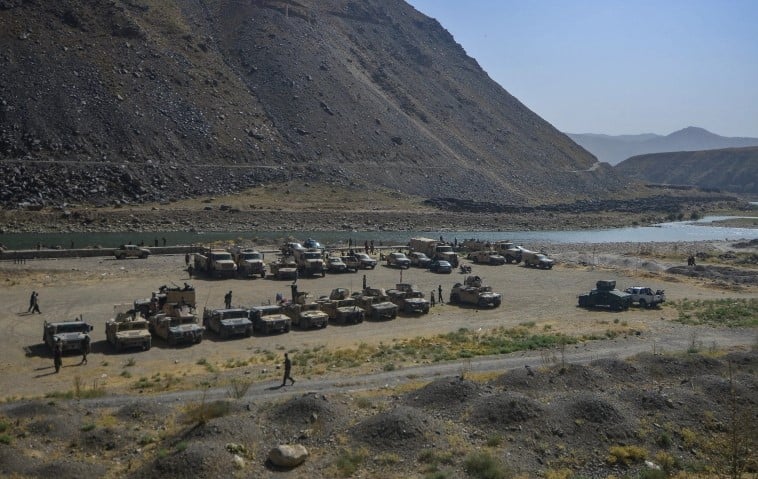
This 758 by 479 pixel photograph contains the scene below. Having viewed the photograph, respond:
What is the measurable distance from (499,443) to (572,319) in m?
17.5

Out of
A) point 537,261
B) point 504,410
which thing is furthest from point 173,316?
point 537,261

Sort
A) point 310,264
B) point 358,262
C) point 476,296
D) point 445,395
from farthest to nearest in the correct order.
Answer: point 358,262
point 310,264
point 476,296
point 445,395

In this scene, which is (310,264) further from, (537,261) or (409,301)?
(537,261)

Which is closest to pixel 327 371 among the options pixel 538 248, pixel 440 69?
pixel 538 248

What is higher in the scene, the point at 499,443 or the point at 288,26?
the point at 288,26

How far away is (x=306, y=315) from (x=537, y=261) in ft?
90.1

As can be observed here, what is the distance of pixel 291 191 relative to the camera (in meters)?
92.2

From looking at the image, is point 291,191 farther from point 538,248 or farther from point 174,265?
point 174,265

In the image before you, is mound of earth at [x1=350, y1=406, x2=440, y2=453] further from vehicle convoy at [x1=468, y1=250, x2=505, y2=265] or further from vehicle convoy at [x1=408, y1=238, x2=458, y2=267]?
vehicle convoy at [x1=468, y1=250, x2=505, y2=265]

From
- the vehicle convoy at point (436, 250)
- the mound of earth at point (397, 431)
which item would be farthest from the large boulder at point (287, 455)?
the vehicle convoy at point (436, 250)

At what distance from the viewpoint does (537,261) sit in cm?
5175

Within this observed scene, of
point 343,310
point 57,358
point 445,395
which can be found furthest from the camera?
point 343,310

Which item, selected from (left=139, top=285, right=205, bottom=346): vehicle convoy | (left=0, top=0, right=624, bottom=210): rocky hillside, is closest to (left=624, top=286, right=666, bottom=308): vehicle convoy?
(left=139, top=285, right=205, bottom=346): vehicle convoy

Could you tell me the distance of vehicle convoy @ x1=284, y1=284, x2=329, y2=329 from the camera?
28.7 m
